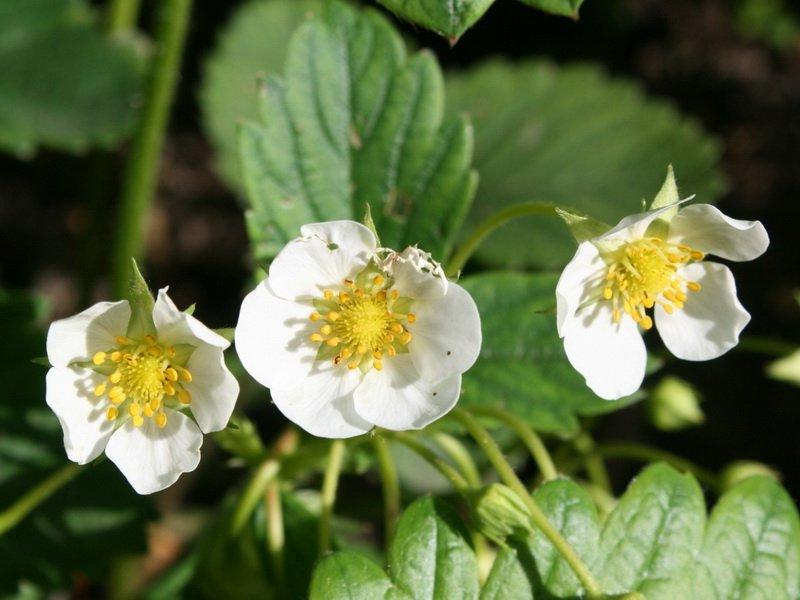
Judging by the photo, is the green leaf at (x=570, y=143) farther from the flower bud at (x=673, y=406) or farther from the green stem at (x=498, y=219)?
the green stem at (x=498, y=219)

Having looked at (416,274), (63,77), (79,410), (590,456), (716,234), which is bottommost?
(63,77)

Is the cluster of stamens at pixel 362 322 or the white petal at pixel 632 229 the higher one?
the white petal at pixel 632 229

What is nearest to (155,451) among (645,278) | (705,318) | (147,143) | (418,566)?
(418,566)

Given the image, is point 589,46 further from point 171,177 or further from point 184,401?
point 184,401

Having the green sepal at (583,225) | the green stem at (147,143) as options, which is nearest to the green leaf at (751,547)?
the green sepal at (583,225)

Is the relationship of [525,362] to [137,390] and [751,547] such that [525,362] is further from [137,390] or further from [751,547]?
[137,390]

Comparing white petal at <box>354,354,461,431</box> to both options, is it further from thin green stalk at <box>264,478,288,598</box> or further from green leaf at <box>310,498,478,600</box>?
thin green stalk at <box>264,478,288,598</box>
